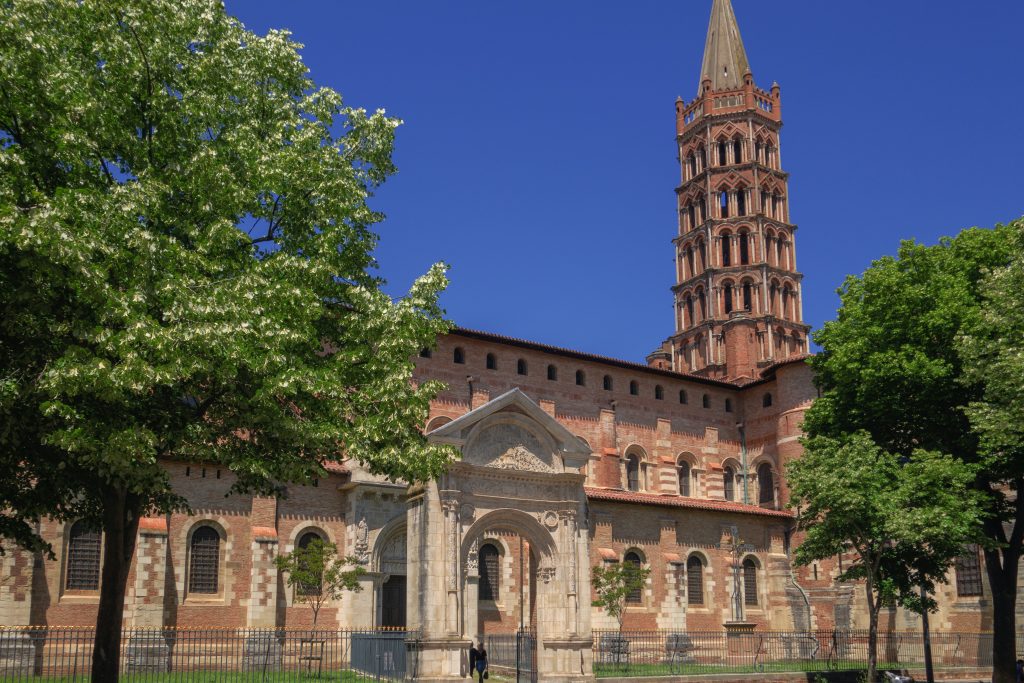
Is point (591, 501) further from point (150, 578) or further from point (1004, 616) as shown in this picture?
point (150, 578)

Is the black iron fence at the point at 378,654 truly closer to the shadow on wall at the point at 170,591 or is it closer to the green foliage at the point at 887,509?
the shadow on wall at the point at 170,591

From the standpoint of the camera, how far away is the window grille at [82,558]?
31.4 meters

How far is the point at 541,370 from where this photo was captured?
47.6 meters

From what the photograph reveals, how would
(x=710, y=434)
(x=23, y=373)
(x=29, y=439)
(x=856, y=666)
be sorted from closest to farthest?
(x=23, y=373) → (x=29, y=439) → (x=856, y=666) → (x=710, y=434)

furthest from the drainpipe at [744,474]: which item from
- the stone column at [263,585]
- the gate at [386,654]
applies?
the gate at [386,654]

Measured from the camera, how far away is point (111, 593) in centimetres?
1691

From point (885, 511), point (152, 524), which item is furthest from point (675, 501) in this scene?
point (152, 524)

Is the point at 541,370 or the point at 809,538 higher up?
the point at 541,370

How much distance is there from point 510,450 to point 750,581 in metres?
24.4

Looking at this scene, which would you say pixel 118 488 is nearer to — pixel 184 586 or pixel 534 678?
pixel 534 678

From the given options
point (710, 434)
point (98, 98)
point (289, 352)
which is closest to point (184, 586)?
point (289, 352)

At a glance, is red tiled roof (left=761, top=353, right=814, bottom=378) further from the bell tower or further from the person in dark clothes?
the person in dark clothes

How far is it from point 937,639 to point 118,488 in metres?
36.4

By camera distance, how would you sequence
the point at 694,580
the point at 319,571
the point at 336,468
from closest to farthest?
the point at 319,571, the point at 336,468, the point at 694,580
